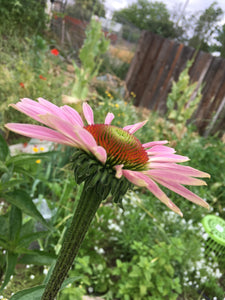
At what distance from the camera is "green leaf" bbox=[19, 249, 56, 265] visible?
0.65 m

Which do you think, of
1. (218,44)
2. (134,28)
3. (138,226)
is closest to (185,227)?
(138,226)

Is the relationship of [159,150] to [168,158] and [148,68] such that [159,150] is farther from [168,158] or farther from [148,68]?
[148,68]

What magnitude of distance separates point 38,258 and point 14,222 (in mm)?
117

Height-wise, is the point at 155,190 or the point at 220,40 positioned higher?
the point at 220,40

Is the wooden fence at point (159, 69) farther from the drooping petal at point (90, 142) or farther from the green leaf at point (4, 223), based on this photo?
the drooping petal at point (90, 142)

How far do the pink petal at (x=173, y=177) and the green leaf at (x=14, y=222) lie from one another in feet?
1.53

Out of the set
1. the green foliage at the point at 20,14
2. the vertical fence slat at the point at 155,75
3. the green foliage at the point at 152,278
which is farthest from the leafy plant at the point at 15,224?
the vertical fence slat at the point at 155,75

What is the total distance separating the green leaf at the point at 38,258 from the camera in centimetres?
65

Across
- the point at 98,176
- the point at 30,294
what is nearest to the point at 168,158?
the point at 98,176

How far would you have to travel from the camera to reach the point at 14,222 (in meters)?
0.67

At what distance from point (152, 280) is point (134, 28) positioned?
22.3 ft

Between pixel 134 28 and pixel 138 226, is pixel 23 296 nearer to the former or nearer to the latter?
pixel 138 226

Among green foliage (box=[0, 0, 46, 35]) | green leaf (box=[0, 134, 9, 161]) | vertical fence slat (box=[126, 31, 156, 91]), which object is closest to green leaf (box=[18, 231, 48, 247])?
green leaf (box=[0, 134, 9, 161])

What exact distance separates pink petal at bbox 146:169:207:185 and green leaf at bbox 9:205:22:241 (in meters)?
0.47
